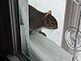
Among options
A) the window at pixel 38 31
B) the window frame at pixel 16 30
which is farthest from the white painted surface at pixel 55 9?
the window frame at pixel 16 30

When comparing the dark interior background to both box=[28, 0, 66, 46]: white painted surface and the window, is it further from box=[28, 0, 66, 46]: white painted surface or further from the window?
box=[28, 0, 66, 46]: white painted surface

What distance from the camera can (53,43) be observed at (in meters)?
1.05

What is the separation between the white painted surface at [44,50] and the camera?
1.01 m

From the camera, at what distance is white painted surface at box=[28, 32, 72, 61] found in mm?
1006

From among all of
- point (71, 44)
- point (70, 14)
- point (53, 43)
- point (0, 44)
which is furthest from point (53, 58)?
point (0, 44)

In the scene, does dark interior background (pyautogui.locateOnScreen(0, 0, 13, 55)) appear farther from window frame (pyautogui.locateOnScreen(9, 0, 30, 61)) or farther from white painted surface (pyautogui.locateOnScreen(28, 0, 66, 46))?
white painted surface (pyautogui.locateOnScreen(28, 0, 66, 46))

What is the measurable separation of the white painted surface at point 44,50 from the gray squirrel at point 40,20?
68 millimetres

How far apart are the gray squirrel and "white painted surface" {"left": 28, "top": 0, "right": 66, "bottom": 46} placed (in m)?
0.03

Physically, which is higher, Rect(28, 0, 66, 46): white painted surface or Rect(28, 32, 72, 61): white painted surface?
Rect(28, 0, 66, 46): white painted surface

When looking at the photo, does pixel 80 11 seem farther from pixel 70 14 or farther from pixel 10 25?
pixel 10 25

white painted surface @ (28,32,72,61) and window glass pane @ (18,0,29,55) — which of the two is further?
window glass pane @ (18,0,29,55)

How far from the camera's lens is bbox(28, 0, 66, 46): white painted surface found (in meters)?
0.92

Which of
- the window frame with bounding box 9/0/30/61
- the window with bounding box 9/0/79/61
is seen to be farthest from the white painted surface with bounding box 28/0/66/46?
the window frame with bounding box 9/0/30/61

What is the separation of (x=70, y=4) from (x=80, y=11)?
83 millimetres
